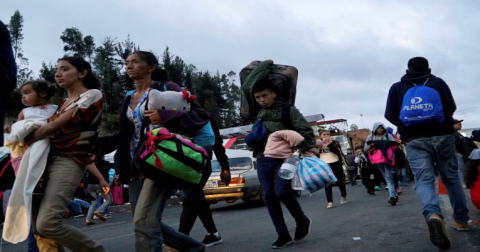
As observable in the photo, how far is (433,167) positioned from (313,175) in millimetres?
1189

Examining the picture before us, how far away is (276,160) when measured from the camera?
4875 mm

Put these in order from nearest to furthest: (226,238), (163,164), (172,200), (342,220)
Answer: (163,164) < (226,238) < (342,220) < (172,200)

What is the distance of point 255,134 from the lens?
5.01 metres

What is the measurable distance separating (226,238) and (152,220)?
3152mm

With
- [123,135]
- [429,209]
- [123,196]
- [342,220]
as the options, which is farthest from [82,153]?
[123,196]

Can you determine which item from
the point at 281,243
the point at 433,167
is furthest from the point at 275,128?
the point at 433,167

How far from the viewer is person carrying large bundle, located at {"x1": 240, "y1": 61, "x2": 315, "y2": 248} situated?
188 inches

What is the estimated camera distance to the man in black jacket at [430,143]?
4.42 m

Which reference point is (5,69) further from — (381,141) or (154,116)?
(381,141)

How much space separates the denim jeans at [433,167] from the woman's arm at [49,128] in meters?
3.22

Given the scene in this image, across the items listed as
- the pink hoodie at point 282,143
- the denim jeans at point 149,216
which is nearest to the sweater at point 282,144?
the pink hoodie at point 282,143

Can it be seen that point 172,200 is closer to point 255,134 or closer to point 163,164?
point 255,134

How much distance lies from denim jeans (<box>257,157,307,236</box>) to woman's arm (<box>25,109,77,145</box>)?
2229 millimetres

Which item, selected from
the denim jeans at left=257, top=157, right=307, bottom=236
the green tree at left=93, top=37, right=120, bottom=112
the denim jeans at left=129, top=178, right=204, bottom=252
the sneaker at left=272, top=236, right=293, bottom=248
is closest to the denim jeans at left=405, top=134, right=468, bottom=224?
the denim jeans at left=257, top=157, right=307, bottom=236
